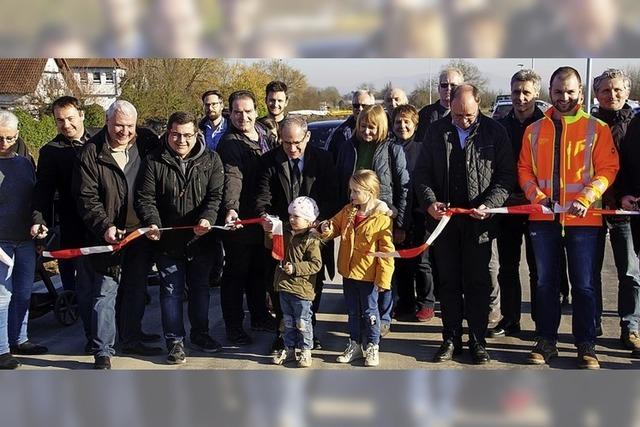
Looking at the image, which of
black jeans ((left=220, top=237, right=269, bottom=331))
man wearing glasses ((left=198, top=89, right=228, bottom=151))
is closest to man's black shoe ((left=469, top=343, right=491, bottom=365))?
→ black jeans ((left=220, top=237, right=269, bottom=331))

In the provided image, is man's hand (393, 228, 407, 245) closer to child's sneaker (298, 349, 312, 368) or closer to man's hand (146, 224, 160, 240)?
child's sneaker (298, 349, 312, 368)

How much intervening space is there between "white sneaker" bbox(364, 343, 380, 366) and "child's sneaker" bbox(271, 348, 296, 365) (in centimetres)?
49

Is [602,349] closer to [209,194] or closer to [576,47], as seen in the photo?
[209,194]

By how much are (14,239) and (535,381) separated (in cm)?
336

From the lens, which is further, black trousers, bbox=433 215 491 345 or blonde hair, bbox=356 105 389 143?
blonde hair, bbox=356 105 389 143

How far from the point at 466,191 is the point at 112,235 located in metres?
2.23

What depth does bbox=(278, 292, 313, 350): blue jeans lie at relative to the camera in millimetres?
4547

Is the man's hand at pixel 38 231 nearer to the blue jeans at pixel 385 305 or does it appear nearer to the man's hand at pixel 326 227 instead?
the man's hand at pixel 326 227

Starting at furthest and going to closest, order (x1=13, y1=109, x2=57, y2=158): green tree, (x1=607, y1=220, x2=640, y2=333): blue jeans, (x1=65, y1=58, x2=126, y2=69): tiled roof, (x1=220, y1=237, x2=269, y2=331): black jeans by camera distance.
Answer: (x1=13, y1=109, x2=57, y2=158): green tree
(x1=220, y1=237, x2=269, y2=331): black jeans
(x1=607, y1=220, x2=640, y2=333): blue jeans
(x1=65, y1=58, x2=126, y2=69): tiled roof

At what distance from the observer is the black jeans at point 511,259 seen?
4945 mm

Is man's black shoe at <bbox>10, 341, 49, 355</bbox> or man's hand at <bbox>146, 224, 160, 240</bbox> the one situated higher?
man's hand at <bbox>146, 224, 160, 240</bbox>

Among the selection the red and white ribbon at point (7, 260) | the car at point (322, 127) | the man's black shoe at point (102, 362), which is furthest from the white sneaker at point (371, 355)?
the car at point (322, 127)

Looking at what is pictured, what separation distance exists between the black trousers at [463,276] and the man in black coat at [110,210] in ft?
6.55

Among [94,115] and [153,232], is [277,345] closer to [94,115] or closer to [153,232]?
[153,232]
